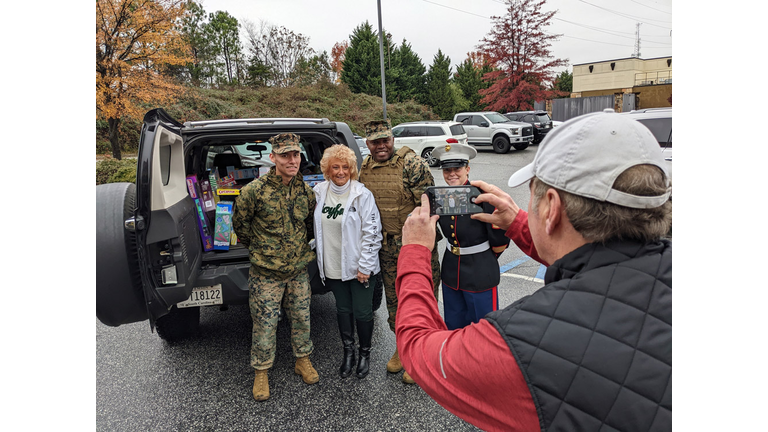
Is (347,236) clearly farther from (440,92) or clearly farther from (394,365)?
(440,92)

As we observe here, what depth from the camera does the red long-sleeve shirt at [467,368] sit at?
0.91 metres

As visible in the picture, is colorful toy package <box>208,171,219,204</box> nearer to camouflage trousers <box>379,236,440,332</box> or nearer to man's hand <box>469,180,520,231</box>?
camouflage trousers <box>379,236,440,332</box>

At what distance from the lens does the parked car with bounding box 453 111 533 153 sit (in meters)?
18.0

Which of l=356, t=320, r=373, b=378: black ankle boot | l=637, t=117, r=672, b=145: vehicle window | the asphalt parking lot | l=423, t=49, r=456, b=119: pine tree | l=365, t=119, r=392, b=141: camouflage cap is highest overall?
l=423, t=49, r=456, b=119: pine tree

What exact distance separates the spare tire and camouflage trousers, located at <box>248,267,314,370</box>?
2.53 feet

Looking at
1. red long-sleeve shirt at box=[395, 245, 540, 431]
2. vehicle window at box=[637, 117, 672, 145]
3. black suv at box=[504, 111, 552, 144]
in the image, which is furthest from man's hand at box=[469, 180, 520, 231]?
black suv at box=[504, 111, 552, 144]

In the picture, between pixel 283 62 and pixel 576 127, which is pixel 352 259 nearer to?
pixel 576 127

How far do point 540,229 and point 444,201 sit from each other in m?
0.79

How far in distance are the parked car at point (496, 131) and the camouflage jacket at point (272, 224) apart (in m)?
16.3

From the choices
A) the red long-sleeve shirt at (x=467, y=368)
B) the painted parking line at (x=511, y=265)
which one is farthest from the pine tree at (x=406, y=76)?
the red long-sleeve shirt at (x=467, y=368)

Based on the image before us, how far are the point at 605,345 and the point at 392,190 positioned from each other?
2612 millimetres

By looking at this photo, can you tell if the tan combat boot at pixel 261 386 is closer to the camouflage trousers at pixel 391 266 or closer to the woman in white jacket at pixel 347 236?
the woman in white jacket at pixel 347 236

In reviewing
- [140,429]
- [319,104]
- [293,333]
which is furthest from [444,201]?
[319,104]

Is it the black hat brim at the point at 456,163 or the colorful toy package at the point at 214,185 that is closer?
the black hat brim at the point at 456,163
